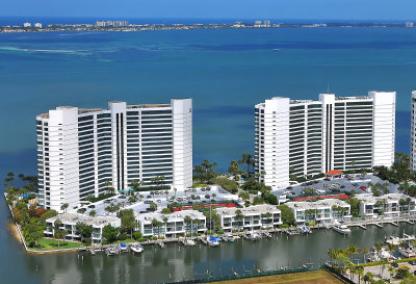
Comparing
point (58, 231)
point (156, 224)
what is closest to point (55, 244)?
point (58, 231)

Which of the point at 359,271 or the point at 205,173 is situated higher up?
the point at 205,173

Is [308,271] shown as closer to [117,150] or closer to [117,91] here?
[117,150]

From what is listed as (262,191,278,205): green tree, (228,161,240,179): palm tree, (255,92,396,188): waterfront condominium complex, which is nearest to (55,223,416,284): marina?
(262,191,278,205): green tree

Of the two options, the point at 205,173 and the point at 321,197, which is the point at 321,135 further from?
the point at 205,173

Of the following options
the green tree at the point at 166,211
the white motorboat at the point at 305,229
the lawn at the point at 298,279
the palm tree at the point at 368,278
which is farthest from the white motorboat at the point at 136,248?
the palm tree at the point at 368,278

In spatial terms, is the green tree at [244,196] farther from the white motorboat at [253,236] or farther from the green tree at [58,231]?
the green tree at [58,231]

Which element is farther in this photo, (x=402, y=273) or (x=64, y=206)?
(x=64, y=206)

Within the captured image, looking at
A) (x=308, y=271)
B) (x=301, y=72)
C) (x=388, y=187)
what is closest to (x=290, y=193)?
(x=388, y=187)
